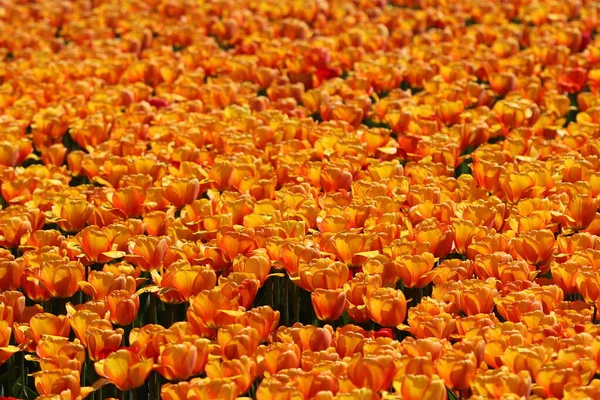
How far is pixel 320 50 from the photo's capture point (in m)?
7.59

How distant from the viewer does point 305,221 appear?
4.43 meters

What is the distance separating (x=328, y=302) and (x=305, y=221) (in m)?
0.78

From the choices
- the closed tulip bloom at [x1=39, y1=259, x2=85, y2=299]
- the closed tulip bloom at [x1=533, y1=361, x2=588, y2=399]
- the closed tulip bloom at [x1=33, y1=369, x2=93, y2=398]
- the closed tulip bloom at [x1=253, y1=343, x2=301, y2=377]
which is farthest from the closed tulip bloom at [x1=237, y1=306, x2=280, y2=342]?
the closed tulip bloom at [x1=533, y1=361, x2=588, y2=399]

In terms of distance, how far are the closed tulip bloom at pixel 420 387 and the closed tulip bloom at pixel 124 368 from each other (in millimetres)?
743

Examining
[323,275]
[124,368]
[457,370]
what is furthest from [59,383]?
[457,370]

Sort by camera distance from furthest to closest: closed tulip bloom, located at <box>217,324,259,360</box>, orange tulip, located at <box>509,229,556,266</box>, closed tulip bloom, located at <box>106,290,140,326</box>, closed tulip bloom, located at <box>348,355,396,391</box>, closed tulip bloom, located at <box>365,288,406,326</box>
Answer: orange tulip, located at <box>509,229,556,266</box>, closed tulip bloom, located at <box>106,290,140,326</box>, closed tulip bloom, located at <box>365,288,406,326</box>, closed tulip bloom, located at <box>217,324,259,360</box>, closed tulip bloom, located at <box>348,355,396,391</box>

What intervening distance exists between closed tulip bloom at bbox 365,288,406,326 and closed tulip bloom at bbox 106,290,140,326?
76cm

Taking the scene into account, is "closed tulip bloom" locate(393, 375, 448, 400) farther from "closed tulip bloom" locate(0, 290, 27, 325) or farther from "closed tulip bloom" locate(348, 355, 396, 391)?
"closed tulip bloom" locate(0, 290, 27, 325)

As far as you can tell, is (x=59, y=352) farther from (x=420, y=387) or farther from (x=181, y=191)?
(x=181, y=191)

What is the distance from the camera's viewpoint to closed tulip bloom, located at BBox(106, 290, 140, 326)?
146 inches

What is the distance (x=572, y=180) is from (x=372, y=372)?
2.09 metres

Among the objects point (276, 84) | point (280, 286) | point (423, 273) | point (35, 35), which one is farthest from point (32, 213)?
point (35, 35)

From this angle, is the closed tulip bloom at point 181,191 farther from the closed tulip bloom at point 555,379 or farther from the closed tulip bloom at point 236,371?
the closed tulip bloom at point 555,379

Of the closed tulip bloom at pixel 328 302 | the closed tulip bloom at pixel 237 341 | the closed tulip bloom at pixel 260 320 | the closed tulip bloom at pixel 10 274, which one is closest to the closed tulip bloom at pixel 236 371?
the closed tulip bloom at pixel 237 341
